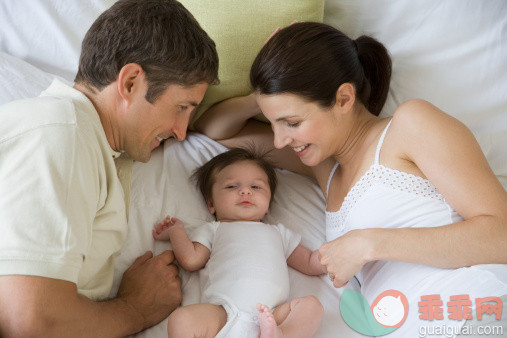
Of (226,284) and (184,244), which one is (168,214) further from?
(226,284)

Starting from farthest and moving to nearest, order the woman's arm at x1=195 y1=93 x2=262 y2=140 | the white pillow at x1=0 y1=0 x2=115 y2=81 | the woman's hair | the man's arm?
1. the white pillow at x1=0 y1=0 x2=115 y2=81
2. the woman's arm at x1=195 y1=93 x2=262 y2=140
3. the woman's hair
4. the man's arm

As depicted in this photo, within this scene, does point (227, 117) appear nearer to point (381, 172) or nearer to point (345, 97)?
point (345, 97)

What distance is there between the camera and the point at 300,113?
4.93 feet

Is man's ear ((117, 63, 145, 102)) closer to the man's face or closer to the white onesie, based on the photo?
the man's face

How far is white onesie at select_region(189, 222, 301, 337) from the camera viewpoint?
1.35 meters

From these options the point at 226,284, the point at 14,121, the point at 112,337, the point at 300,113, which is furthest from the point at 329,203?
the point at 14,121

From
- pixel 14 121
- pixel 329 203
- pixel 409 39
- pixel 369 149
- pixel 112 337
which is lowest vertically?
pixel 112 337

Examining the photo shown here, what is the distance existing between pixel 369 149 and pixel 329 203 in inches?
11.3

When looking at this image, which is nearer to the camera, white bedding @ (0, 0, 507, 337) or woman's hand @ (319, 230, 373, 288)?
woman's hand @ (319, 230, 373, 288)

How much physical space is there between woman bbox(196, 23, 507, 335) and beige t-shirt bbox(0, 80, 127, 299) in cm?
63

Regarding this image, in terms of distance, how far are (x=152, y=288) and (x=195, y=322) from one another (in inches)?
8.4

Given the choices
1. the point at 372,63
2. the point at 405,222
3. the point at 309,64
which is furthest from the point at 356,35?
the point at 405,222

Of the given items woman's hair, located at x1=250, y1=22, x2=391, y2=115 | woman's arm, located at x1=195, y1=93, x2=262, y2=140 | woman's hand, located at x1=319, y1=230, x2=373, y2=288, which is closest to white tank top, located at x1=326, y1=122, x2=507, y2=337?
woman's hand, located at x1=319, y1=230, x2=373, y2=288

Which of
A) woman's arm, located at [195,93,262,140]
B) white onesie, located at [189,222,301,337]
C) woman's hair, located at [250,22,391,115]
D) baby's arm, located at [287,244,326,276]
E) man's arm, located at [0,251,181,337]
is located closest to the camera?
man's arm, located at [0,251,181,337]
